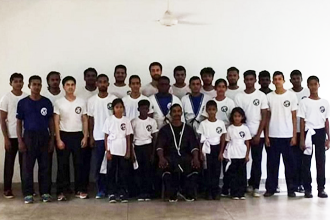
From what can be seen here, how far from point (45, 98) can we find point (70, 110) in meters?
0.33

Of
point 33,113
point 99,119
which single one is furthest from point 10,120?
point 99,119

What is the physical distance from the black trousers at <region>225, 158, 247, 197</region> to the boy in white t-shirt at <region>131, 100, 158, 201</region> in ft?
3.30

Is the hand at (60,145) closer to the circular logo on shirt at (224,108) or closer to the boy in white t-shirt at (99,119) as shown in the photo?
the boy in white t-shirt at (99,119)

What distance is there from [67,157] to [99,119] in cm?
61

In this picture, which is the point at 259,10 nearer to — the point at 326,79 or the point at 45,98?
the point at 326,79

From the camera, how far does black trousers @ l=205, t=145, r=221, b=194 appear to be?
19.0 feet

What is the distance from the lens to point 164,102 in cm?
589

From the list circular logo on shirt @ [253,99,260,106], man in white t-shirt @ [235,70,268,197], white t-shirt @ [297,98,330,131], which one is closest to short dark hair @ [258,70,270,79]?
man in white t-shirt @ [235,70,268,197]

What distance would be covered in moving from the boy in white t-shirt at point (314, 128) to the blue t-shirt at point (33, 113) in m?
3.09

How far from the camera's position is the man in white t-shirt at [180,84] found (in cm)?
624

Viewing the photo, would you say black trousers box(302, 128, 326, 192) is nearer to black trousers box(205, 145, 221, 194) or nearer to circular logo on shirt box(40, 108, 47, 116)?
black trousers box(205, 145, 221, 194)

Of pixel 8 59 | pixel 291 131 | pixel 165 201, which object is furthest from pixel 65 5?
pixel 291 131

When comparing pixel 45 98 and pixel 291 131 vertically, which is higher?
pixel 45 98

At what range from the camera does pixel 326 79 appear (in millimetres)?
6906
